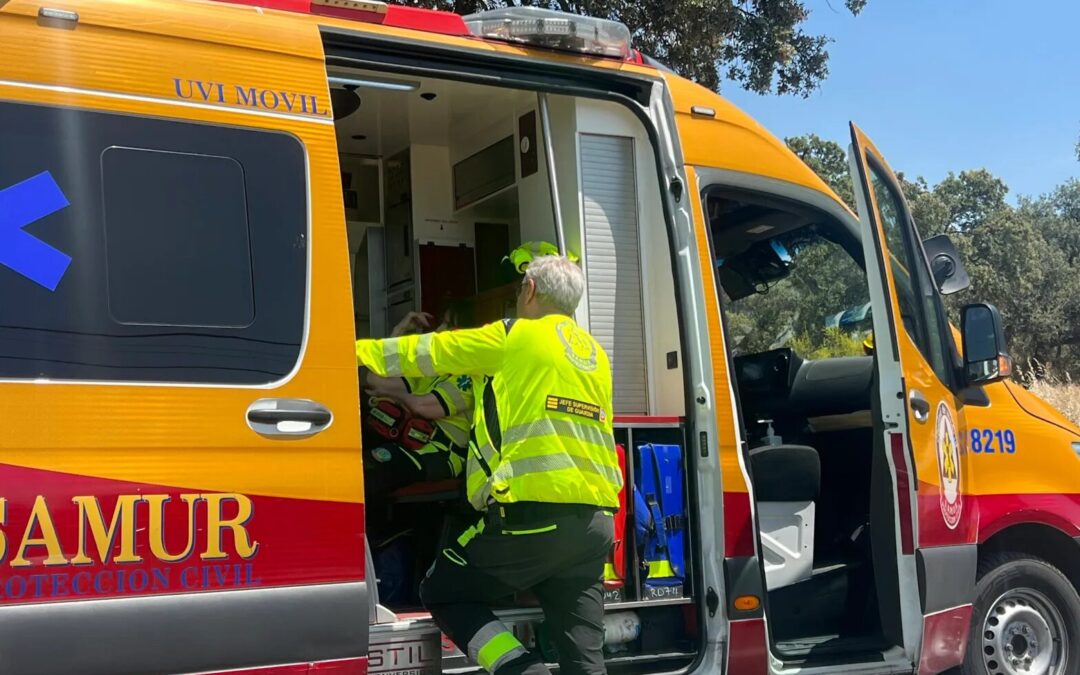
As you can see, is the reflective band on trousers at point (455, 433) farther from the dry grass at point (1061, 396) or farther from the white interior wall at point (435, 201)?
the dry grass at point (1061, 396)

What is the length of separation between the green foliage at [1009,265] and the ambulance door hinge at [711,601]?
3022 cm

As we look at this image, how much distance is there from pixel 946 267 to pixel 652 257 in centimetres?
165

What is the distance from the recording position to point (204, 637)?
300cm

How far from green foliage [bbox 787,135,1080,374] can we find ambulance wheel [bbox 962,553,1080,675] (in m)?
28.6

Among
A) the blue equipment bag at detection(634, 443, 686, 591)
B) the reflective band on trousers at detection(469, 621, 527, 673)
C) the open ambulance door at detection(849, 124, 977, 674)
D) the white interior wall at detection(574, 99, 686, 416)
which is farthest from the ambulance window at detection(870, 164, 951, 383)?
the reflective band on trousers at detection(469, 621, 527, 673)

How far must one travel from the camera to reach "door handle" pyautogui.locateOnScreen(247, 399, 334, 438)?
3119mm

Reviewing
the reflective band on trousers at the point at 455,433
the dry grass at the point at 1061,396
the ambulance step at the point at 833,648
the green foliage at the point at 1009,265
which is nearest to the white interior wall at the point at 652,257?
the reflective band on trousers at the point at 455,433

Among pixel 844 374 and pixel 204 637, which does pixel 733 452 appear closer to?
pixel 844 374

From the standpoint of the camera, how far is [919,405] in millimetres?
4531

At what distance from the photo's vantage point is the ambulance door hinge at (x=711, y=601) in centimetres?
402

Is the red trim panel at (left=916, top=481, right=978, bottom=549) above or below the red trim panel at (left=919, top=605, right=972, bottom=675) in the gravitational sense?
above

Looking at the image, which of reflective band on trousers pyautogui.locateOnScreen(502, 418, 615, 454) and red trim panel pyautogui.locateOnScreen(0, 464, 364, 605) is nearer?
red trim panel pyautogui.locateOnScreen(0, 464, 364, 605)

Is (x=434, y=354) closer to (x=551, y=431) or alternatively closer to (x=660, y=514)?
(x=551, y=431)

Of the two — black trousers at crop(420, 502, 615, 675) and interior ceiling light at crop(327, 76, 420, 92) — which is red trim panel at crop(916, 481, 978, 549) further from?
interior ceiling light at crop(327, 76, 420, 92)
